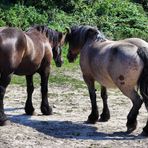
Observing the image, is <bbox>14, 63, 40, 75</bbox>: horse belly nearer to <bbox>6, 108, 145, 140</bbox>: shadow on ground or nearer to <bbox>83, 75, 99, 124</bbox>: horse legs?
<bbox>6, 108, 145, 140</bbox>: shadow on ground

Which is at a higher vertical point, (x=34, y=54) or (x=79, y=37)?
(x=79, y=37)

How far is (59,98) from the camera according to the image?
12.7 meters

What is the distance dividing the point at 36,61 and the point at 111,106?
8.52ft

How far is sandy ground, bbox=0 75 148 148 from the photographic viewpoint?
8.11 metres

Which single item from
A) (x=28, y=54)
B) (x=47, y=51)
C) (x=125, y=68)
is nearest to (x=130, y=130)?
(x=125, y=68)

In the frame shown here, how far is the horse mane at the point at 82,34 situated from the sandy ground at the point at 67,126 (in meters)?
1.62

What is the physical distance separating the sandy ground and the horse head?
1412 mm

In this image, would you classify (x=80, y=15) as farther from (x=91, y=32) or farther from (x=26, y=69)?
(x=26, y=69)

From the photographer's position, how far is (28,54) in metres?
9.66

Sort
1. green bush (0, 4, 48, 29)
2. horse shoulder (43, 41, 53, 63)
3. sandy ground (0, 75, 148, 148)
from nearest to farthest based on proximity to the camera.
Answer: sandy ground (0, 75, 148, 148), horse shoulder (43, 41, 53, 63), green bush (0, 4, 48, 29)

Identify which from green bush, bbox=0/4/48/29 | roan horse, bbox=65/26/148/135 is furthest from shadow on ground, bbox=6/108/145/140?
green bush, bbox=0/4/48/29

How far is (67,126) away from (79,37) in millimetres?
2129

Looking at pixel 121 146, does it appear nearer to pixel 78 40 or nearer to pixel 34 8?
pixel 78 40

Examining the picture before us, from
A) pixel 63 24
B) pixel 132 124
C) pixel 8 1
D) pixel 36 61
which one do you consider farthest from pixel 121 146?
pixel 8 1
